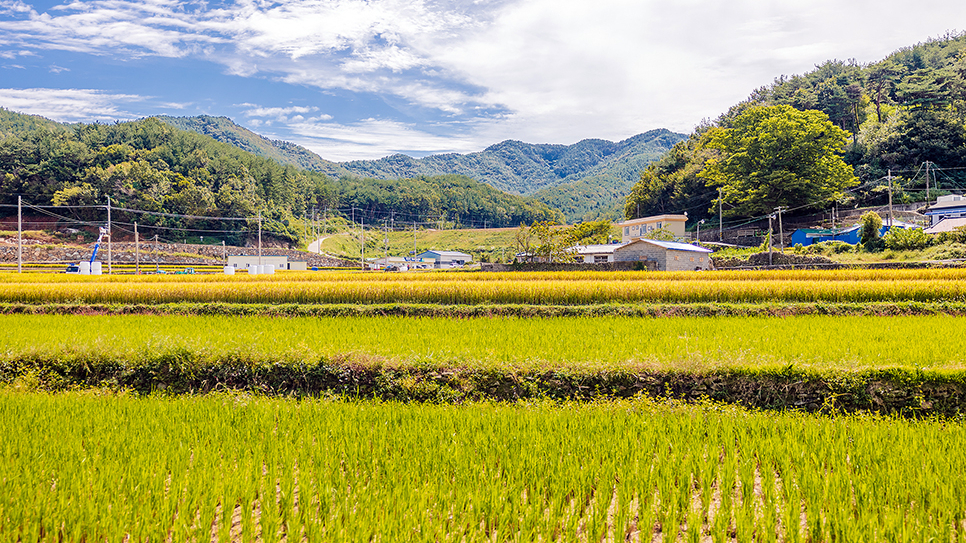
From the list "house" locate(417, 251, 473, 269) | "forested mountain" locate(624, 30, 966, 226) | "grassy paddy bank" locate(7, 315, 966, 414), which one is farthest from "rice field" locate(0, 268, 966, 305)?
"house" locate(417, 251, 473, 269)

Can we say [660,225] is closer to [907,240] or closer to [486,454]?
[907,240]

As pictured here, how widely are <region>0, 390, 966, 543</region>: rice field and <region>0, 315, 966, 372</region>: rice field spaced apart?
57.9 inches

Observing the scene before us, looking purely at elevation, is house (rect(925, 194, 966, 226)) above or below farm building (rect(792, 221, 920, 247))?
above

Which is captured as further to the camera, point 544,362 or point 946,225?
point 946,225

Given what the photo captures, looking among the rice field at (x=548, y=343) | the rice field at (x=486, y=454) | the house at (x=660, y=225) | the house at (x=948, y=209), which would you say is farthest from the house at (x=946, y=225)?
the rice field at (x=486, y=454)

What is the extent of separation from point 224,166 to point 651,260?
10290 cm

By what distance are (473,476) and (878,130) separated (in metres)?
81.9

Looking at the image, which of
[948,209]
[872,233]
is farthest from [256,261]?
[948,209]

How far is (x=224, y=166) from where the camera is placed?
350ft

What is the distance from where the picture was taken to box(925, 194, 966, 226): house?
44213mm

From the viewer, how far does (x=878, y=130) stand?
63156 mm

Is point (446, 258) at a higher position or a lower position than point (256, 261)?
higher

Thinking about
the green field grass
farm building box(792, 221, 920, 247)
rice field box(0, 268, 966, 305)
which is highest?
the green field grass

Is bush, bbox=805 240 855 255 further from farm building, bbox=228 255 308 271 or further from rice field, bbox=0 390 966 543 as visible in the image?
farm building, bbox=228 255 308 271
